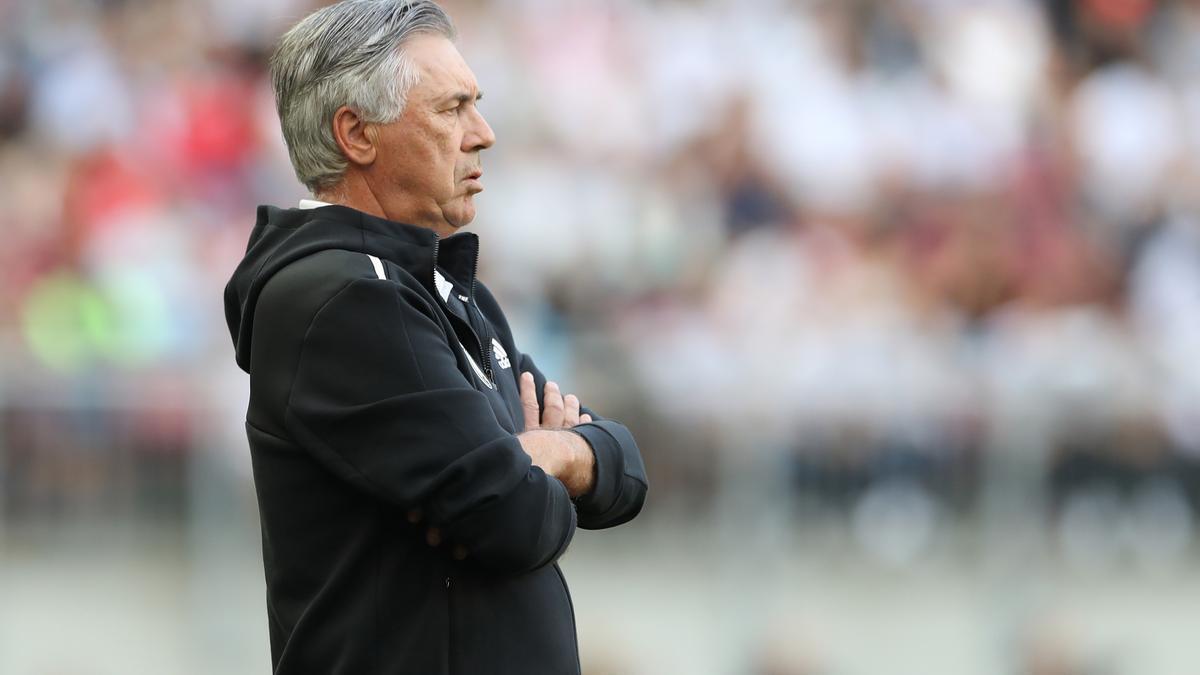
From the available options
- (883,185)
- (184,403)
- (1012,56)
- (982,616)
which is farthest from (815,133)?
(184,403)

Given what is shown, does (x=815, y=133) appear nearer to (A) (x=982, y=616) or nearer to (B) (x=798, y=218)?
(B) (x=798, y=218)

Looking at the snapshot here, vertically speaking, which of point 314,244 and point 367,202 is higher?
point 367,202

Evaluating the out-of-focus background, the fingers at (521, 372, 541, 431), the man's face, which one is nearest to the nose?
the man's face

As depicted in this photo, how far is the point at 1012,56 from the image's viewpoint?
10.4 metres

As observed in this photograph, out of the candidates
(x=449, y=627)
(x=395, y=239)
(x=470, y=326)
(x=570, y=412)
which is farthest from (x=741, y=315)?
(x=449, y=627)

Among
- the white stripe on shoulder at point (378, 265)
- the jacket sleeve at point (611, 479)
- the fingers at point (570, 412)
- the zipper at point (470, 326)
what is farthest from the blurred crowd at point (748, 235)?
the white stripe on shoulder at point (378, 265)

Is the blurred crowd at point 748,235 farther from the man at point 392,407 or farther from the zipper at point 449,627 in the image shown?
the zipper at point 449,627

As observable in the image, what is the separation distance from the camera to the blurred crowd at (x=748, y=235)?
22.9 ft

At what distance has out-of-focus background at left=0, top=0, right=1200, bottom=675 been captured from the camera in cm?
693

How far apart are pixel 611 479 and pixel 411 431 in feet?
1.55

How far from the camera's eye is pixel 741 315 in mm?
8328

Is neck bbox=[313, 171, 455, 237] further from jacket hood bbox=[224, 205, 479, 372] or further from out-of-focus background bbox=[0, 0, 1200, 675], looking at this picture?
out-of-focus background bbox=[0, 0, 1200, 675]

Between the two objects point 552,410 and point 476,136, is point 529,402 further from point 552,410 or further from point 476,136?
point 476,136

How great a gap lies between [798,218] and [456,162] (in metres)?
6.22
